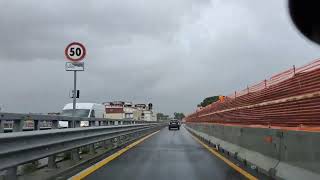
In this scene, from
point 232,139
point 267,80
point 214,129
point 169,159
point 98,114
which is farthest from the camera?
point 98,114

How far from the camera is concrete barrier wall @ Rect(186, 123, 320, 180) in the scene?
10.5 m

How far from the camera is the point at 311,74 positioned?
511 inches

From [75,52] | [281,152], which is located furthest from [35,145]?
[75,52]

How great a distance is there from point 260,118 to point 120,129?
29.4 feet

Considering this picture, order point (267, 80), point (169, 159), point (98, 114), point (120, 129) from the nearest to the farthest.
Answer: point (169, 159)
point (267, 80)
point (120, 129)
point (98, 114)

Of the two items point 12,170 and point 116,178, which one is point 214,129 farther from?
point 12,170

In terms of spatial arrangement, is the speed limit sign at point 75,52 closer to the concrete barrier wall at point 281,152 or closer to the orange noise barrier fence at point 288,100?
the concrete barrier wall at point 281,152

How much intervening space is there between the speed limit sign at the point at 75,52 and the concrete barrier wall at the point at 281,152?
581cm

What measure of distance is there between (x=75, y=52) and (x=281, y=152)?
8922mm

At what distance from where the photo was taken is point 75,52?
63.0 ft

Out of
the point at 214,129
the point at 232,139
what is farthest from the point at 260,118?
the point at 214,129

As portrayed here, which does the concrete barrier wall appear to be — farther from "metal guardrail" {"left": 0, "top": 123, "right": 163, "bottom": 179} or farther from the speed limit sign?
the speed limit sign

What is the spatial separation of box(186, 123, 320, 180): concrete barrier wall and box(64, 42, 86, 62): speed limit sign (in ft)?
19.0

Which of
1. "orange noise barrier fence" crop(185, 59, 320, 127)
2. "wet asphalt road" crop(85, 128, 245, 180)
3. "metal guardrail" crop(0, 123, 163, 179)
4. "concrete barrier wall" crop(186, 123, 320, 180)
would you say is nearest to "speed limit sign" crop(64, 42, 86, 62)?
"metal guardrail" crop(0, 123, 163, 179)
